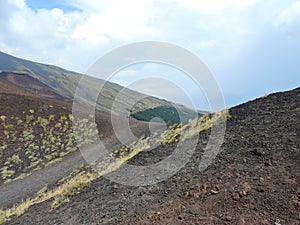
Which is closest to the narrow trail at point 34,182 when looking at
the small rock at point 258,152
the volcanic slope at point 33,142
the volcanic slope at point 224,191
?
the volcanic slope at point 33,142

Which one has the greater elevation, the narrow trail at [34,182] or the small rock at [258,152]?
the small rock at [258,152]

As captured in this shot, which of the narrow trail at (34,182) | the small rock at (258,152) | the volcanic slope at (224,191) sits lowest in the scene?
the narrow trail at (34,182)

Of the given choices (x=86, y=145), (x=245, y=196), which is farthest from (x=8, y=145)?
(x=245, y=196)

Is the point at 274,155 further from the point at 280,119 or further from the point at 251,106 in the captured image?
the point at 251,106

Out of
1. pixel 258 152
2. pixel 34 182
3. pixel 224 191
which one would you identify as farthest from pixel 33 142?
pixel 224 191

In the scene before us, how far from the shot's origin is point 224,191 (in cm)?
762

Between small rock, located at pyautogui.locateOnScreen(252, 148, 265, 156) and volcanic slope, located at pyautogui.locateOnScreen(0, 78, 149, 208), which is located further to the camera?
volcanic slope, located at pyautogui.locateOnScreen(0, 78, 149, 208)

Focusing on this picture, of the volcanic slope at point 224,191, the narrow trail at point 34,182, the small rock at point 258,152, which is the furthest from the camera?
the narrow trail at point 34,182

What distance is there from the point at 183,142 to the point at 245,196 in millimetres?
5687

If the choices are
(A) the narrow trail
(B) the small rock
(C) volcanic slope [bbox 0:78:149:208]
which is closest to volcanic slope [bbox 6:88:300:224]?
(B) the small rock

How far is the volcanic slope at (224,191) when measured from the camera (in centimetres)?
682

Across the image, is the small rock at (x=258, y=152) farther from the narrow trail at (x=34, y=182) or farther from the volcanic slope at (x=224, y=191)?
the narrow trail at (x=34, y=182)

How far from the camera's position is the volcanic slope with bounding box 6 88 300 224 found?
6816 mm

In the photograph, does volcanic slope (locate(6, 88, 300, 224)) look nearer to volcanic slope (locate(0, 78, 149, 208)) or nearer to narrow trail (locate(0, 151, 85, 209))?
narrow trail (locate(0, 151, 85, 209))
